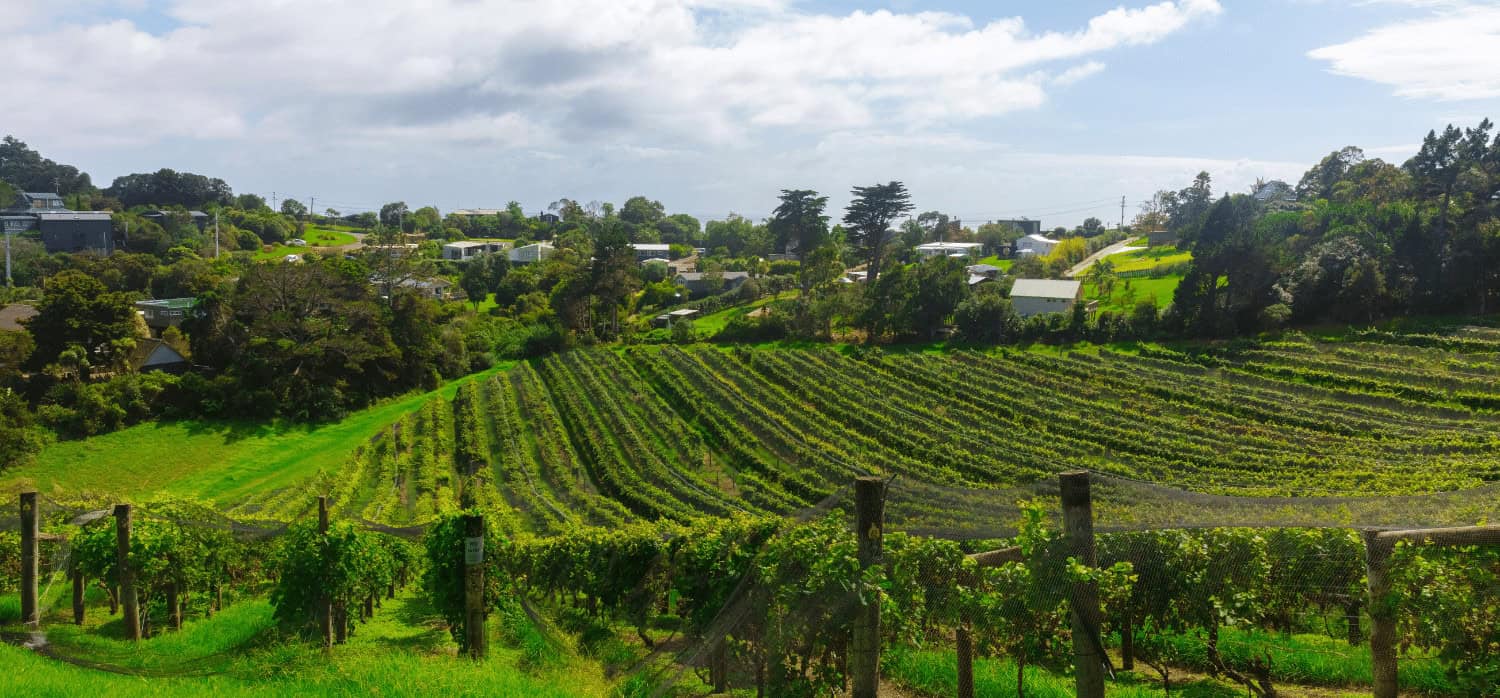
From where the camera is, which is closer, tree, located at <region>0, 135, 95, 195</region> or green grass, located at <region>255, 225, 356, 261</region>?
green grass, located at <region>255, 225, 356, 261</region>

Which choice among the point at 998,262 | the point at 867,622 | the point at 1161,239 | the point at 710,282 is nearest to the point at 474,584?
→ the point at 867,622

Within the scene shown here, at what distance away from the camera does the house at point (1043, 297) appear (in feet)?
161

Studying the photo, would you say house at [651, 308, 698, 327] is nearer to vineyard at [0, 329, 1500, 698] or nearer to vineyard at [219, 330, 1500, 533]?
vineyard at [219, 330, 1500, 533]

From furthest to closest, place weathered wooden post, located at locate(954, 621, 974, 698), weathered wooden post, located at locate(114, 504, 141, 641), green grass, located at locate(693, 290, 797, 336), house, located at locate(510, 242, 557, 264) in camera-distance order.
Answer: house, located at locate(510, 242, 557, 264), green grass, located at locate(693, 290, 797, 336), weathered wooden post, located at locate(114, 504, 141, 641), weathered wooden post, located at locate(954, 621, 974, 698)

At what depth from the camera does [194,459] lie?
29.8 metres

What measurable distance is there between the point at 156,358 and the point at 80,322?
15.3 ft

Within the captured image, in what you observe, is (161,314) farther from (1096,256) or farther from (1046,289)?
(1096,256)

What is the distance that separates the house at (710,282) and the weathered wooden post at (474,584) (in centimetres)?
5699

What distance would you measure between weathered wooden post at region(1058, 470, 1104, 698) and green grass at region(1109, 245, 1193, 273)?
64.0 m

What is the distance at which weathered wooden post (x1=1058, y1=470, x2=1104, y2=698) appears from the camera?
5094 mm

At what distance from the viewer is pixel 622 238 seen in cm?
5059

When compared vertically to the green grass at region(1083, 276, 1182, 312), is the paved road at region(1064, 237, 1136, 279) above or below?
above

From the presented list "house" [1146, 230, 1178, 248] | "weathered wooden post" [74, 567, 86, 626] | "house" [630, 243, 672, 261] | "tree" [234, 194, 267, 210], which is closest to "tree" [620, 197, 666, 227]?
"house" [630, 243, 672, 261]

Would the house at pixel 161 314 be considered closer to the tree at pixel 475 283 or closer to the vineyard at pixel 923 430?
the vineyard at pixel 923 430
